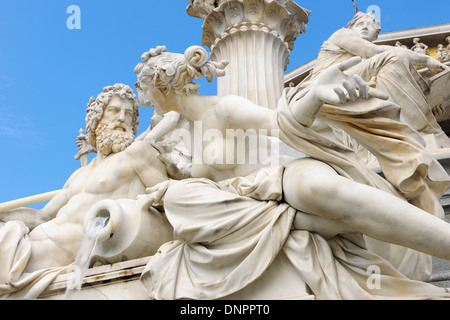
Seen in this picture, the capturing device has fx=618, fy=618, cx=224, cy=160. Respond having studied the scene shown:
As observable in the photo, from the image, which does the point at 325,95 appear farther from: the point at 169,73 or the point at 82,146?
the point at 82,146

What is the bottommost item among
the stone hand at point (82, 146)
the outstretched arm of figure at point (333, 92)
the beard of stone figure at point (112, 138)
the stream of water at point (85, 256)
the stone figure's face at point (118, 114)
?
the stream of water at point (85, 256)

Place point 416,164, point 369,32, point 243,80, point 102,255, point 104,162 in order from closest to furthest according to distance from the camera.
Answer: point 416,164, point 102,255, point 104,162, point 243,80, point 369,32

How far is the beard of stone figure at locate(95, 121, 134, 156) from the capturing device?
554 cm

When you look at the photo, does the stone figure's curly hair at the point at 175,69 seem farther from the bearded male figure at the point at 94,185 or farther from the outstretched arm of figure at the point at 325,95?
the bearded male figure at the point at 94,185

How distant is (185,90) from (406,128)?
1675mm

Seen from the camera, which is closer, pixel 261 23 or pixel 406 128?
pixel 406 128

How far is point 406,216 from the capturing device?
3.67m

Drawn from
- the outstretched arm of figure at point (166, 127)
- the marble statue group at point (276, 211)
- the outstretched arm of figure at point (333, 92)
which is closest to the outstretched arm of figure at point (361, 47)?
the outstretched arm of figure at point (166, 127)

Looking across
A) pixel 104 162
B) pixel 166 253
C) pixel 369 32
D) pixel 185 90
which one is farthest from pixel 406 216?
pixel 369 32

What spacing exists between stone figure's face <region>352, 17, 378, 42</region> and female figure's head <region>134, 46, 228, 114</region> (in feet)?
11.6

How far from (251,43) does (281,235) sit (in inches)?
142

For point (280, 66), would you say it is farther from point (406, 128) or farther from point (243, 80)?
point (406, 128)

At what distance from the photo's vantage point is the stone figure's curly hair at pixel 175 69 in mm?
4625

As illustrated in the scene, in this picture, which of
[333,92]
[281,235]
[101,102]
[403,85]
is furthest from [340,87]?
[403,85]
